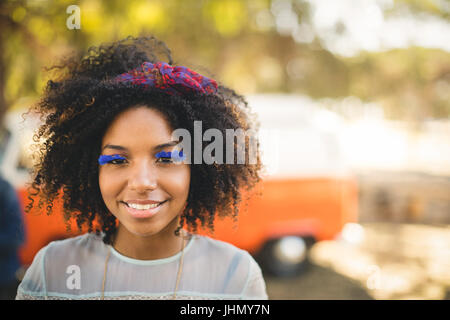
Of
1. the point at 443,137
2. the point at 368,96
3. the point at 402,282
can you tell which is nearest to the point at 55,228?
the point at 402,282

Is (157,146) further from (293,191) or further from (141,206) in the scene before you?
(293,191)

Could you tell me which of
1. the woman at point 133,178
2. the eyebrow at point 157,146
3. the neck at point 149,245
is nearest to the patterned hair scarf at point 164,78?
the woman at point 133,178

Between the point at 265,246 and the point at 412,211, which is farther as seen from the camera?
the point at 412,211

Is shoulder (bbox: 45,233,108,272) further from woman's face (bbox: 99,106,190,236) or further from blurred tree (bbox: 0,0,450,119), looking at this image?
blurred tree (bbox: 0,0,450,119)

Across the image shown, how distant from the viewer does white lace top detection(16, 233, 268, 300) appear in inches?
47.4

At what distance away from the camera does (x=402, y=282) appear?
163 inches

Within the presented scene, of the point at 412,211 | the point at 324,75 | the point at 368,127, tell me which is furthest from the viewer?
the point at 368,127

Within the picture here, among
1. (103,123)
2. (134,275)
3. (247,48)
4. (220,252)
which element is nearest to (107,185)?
(103,123)

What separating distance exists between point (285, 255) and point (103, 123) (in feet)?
11.2

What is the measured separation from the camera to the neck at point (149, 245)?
1.26 metres

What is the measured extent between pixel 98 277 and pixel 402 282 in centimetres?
383

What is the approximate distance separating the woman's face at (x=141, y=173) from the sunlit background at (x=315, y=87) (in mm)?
433

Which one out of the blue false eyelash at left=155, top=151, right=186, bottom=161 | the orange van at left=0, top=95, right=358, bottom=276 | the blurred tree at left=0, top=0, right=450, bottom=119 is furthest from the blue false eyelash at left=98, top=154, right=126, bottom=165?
the orange van at left=0, top=95, right=358, bottom=276
